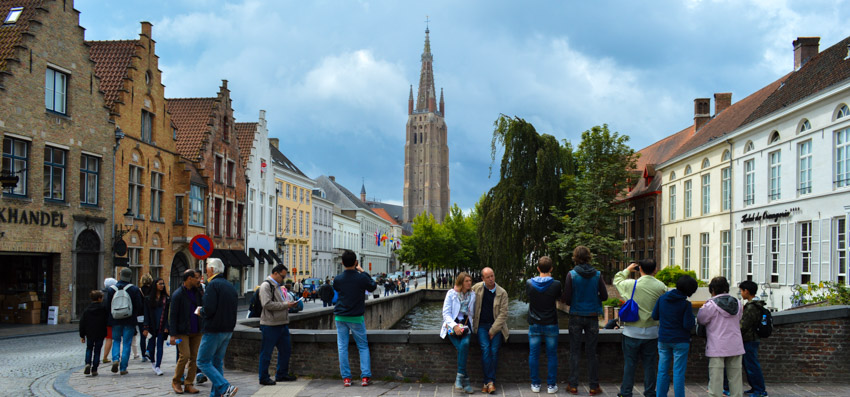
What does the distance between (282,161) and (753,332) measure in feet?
156

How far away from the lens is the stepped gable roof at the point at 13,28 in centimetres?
2194

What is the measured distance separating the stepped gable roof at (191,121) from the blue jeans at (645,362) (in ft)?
99.1

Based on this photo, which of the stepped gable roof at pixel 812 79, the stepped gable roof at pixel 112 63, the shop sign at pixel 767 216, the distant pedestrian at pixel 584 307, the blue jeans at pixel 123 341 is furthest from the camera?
the stepped gable roof at pixel 112 63

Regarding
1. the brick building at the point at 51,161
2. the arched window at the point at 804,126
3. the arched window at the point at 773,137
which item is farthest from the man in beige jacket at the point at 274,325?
the arched window at the point at 773,137

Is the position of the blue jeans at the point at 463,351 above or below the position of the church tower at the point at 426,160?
below

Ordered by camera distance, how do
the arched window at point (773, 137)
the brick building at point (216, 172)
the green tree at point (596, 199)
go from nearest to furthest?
1. the arched window at point (773, 137)
2. the green tree at point (596, 199)
3. the brick building at point (216, 172)

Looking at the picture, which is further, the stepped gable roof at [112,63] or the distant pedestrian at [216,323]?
the stepped gable roof at [112,63]

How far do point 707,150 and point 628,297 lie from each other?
29814 millimetres

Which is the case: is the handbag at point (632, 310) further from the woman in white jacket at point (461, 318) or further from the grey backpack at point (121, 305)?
the grey backpack at point (121, 305)

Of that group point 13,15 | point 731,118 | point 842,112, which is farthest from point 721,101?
point 13,15

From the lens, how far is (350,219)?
279 feet

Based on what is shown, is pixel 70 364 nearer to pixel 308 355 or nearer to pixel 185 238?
pixel 308 355

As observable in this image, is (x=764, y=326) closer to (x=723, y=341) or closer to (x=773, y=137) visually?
(x=723, y=341)

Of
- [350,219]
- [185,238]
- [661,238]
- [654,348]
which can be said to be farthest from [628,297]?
[350,219]
